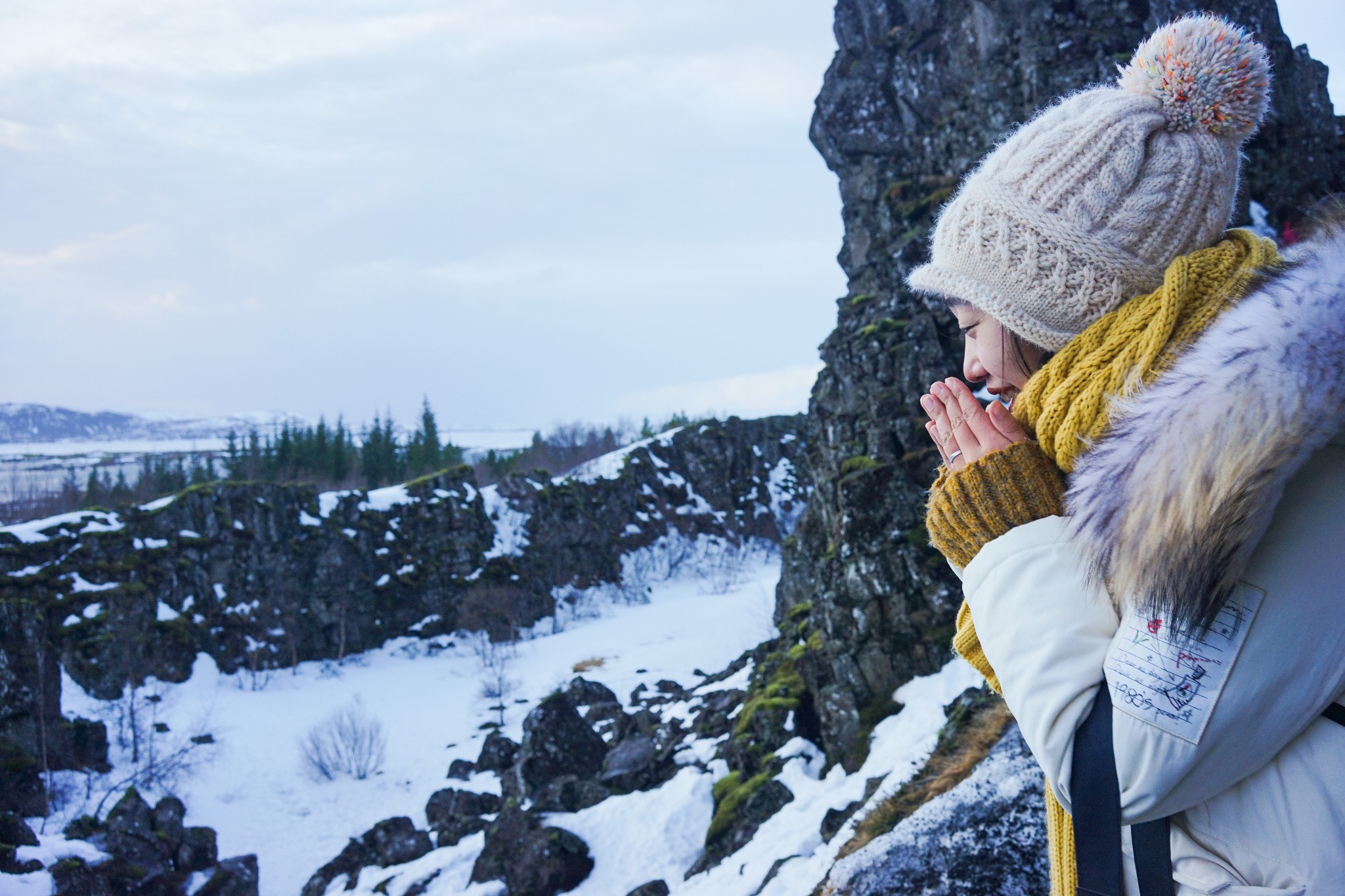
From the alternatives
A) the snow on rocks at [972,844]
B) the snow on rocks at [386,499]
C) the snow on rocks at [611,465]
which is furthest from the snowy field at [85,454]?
the snow on rocks at [972,844]

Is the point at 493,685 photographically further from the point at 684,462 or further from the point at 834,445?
the point at 684,462

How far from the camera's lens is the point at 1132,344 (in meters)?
1.44

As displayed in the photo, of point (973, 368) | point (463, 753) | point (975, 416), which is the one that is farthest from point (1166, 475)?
point (463, 753)

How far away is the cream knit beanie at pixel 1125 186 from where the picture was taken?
1.64 m

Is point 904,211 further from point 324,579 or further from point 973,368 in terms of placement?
point 324,579

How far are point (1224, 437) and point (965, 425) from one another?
1.81ft

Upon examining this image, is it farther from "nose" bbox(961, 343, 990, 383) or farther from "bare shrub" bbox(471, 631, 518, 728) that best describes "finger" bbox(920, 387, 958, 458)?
"bare shrub" bbox(471, 631, 518, 728)

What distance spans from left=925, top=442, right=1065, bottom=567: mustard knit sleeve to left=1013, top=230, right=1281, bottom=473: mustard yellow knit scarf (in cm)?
4

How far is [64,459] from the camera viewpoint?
120062mm

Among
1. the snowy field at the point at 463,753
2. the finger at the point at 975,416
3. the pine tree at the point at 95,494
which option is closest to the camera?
the finger at the point at 975,416

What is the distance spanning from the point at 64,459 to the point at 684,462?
110 m

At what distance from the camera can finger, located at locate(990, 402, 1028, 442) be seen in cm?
158

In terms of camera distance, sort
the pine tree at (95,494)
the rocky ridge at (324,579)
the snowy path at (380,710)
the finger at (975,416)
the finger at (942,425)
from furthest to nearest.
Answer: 1. the pine tree at (95,494)
2. the rocky ridge at (324,579)
3. the snowy path at (380,710)
4. the finger at (942,425)
5. the finger at (975,416)

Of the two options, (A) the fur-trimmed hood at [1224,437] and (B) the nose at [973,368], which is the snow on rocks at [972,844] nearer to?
(B) the nose at [973,368]
